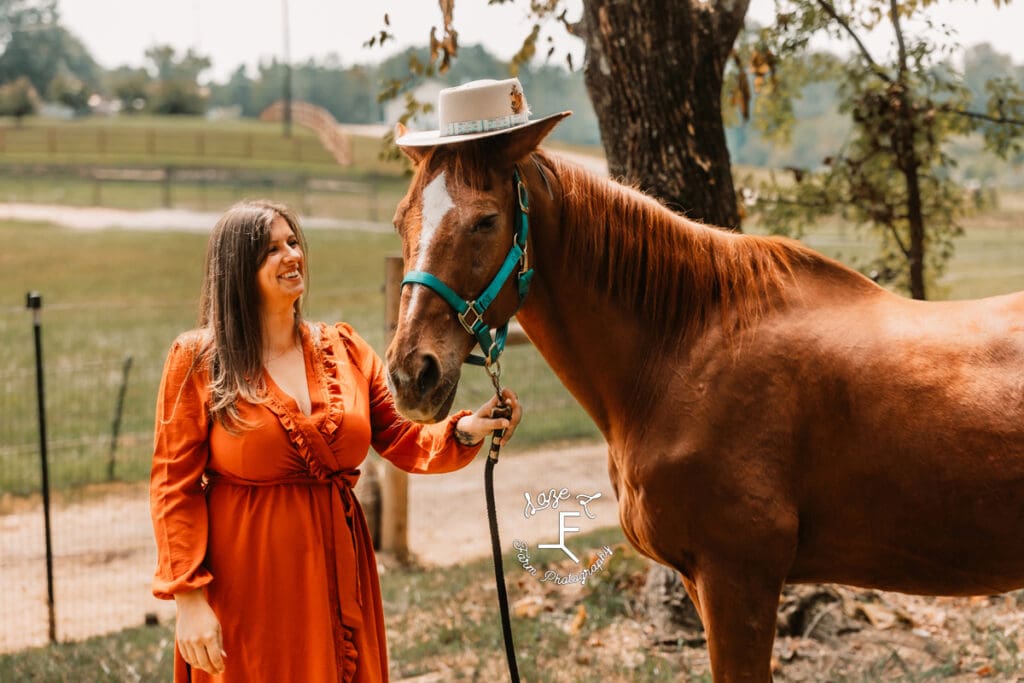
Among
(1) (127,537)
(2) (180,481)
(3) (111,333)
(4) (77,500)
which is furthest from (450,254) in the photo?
(3) (111,333)

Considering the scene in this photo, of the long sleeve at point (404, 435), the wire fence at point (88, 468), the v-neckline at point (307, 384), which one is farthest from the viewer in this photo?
the wire fence at point (88, 468)

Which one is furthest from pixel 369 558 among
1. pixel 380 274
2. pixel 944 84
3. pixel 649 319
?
pixel 380 274

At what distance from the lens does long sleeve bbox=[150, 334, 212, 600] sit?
235cm

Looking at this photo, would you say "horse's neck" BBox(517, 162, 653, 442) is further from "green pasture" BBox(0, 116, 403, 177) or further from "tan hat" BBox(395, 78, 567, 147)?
"green pasture" BBox(0, 116, 403, 177)

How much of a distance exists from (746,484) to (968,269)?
1652 cm

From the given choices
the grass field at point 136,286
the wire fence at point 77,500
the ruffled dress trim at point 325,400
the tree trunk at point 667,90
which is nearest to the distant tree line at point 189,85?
the grass field at point 136,286

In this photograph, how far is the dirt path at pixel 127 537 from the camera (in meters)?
5.38

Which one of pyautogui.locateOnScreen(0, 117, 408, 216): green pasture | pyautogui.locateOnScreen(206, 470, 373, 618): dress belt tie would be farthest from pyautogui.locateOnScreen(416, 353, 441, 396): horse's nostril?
pyautogui.locateOnScreen(0, 117, 408, 216): green pasture

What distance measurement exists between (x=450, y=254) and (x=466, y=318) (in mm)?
163

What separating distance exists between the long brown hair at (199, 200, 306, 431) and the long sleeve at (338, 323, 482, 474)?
0.33 meters

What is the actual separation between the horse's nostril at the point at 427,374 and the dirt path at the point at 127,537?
2957mm

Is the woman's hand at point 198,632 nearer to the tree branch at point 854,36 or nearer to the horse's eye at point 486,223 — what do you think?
the horse's eye at point 486,223

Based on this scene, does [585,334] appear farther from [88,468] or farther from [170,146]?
[170,146]

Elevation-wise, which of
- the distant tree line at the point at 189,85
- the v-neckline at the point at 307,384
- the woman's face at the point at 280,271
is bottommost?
the v-neckline at the point at 307,384
